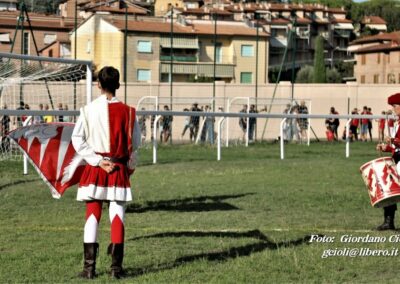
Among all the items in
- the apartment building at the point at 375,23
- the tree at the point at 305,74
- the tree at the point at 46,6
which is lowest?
the tree at the point at 305,74

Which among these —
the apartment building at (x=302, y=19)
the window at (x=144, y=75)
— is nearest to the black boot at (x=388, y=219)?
the window at (x=144, y=75)

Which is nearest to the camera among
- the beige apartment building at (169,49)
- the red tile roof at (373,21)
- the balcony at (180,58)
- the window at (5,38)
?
the window at (5,38)

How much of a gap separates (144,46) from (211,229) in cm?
4698

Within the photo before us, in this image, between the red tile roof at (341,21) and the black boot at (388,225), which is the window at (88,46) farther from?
the red tile roof at (341,21)

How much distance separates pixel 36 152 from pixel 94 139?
127 inches

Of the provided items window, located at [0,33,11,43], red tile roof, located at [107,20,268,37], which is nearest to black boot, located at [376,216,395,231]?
window, located at [0,33,11,43]

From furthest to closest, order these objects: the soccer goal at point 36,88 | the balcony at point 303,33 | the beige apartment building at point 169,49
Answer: the balcony at point 303,33
the beige apartment building at point 169,49
the soccer goal at point 36,88

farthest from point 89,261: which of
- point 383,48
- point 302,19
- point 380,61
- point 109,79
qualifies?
point 302,19

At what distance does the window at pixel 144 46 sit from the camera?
55612 millimetres

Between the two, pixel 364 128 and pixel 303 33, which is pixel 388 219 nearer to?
pixel 364 128

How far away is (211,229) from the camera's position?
10.2 m

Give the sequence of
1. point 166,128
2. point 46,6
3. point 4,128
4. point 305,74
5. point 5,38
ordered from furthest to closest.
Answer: point 305,74
point 46,6
point 5,38
point 166,128
point 4,128

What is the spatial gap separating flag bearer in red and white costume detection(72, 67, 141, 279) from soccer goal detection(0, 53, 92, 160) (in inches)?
126

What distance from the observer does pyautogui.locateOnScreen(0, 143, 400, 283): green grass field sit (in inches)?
302
